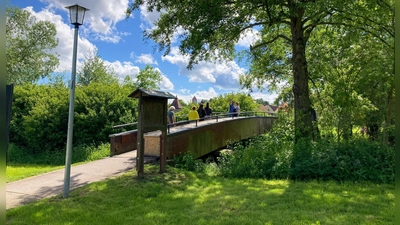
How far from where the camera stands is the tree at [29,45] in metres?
31.9

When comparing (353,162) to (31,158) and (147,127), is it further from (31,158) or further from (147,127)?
(31,158)

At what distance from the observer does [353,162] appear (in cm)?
771

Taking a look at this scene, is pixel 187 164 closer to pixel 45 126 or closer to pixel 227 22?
pixel 227 22

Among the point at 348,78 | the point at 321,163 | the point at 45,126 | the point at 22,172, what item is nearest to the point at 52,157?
the point at 45,126

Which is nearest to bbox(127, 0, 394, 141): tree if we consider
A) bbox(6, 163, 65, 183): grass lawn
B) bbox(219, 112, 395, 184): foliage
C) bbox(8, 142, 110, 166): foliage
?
bbox(219, 112, 395, 184): foliage

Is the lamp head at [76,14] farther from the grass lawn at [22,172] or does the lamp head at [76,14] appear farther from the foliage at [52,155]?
the foliage at [52,155]

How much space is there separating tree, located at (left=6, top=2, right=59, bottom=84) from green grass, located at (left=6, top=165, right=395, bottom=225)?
30594 mm

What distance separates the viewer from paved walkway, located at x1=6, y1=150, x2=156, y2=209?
6.29 metres

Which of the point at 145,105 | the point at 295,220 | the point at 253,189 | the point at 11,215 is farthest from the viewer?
the point at 145,105

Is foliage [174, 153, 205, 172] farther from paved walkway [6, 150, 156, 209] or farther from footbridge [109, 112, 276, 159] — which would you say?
paved walkway [6, 150, 156, 209]

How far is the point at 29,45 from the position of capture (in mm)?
33031

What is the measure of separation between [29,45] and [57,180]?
31195 mm

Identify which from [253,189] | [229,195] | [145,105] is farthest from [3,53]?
[145,105]

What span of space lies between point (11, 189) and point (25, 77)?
3072 centimetres
